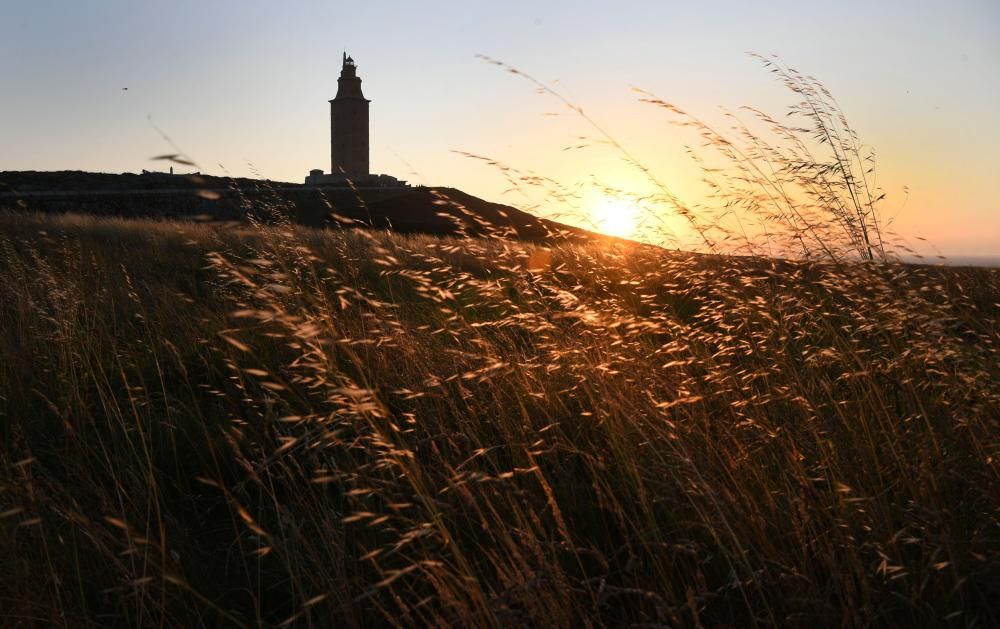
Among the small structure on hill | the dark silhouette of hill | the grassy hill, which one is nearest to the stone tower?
the small structure on hill

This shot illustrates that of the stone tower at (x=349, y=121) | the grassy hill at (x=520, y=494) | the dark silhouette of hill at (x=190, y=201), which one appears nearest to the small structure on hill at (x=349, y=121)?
the stone tower at (x=349, y=121)

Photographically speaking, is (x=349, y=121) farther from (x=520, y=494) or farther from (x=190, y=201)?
(x=520, y=494)

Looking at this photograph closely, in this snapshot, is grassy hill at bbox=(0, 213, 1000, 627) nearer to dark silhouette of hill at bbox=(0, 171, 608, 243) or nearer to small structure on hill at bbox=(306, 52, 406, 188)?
dark silhouette of hill at bbox=(0, 171, 608, 243)

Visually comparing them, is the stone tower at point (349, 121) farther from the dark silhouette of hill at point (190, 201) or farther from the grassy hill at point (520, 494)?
the grassy hill at point (520, 494)

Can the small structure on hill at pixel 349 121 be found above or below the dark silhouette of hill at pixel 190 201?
above

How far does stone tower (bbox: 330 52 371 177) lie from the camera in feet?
204

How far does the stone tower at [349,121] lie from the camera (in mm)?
62125

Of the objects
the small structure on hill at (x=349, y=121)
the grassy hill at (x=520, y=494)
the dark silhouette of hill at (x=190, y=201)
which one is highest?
the small structure on hill at (x=349, y=121)

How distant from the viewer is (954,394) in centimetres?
205

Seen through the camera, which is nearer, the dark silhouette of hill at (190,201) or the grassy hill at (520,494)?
the grassy hill at (520,494)

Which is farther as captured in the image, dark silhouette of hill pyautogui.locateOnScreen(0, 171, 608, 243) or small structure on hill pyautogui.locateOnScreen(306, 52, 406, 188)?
small structure on hill pyautogui.locateOnScreen(306, 52, 406, 188)

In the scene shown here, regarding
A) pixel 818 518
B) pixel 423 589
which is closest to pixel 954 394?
pixel 818 518

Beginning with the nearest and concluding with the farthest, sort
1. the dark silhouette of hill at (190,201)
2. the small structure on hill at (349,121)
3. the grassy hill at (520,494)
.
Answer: the grassy hill at (520,494) → the dark silhouette of hill at (190,201) → the small structure on hill at (349,121)

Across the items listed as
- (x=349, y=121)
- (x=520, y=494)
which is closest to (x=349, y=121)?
(x=349, y=121)
